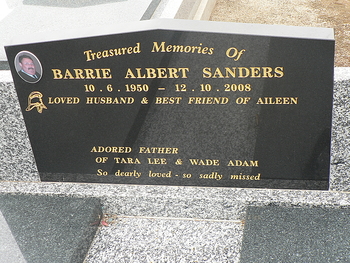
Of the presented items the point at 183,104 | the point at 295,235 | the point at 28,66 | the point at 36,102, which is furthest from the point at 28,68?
the point at 295,235

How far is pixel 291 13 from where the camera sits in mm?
5590

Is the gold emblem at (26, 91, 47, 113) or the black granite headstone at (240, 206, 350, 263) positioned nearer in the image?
the black granite headstone at (240, 206, 350, 263)

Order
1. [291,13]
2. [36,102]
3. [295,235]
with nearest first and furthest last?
[295,235]
[36,102]
[291,13]

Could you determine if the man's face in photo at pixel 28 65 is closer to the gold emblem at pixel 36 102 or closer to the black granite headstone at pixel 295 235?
the gold emblem at pixel 36 102

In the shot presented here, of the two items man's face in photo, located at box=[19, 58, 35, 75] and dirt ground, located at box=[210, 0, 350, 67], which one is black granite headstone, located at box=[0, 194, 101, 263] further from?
dirt ground, located at box=[210, 0, 350, 67]

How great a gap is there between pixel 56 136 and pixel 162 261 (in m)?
0.90

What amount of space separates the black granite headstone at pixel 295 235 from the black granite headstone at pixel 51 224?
84cm

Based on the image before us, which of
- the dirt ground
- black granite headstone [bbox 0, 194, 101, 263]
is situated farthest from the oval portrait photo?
the dirt ground

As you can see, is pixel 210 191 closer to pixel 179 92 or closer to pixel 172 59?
pixel 179 92

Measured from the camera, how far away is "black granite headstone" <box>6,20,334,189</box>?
190cm

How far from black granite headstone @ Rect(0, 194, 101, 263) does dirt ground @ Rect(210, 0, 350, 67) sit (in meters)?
3.71

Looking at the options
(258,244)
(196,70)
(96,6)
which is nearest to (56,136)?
(196,70)

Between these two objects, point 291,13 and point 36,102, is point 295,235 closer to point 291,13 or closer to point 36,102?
point 36,102

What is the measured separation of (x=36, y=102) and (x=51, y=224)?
2.19ft
